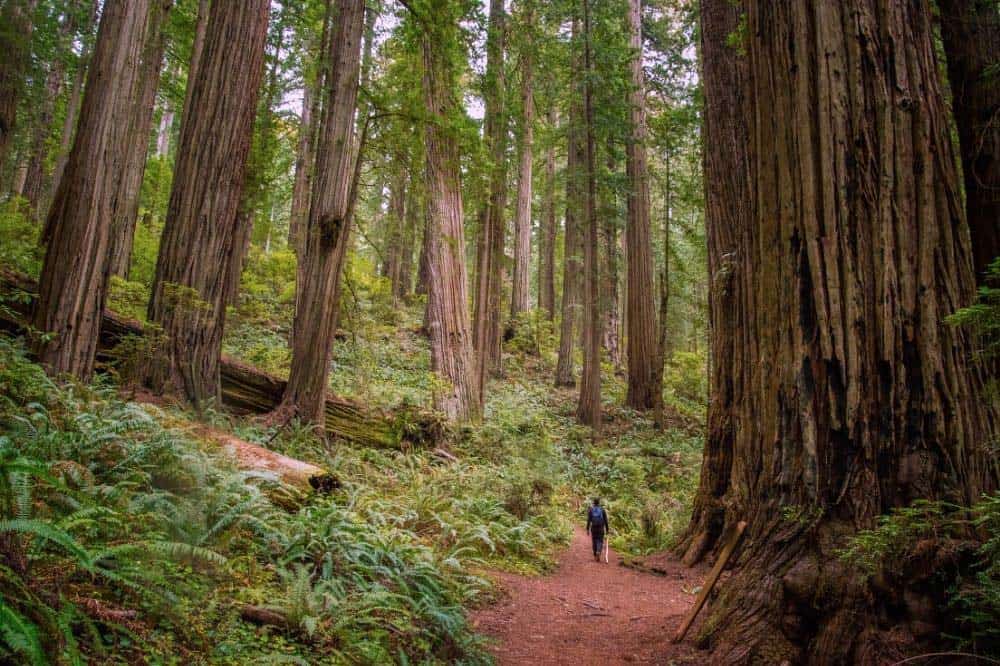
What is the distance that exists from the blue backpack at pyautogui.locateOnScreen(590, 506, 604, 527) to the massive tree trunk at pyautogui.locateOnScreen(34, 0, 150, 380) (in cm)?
661

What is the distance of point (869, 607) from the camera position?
2.94 meters

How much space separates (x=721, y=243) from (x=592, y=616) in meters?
4.91

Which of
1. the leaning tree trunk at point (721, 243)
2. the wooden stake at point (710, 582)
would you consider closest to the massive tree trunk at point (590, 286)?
the leaning tree trunk at point (721, 243)

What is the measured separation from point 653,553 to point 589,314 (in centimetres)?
762

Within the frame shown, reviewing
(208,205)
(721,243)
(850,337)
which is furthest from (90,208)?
(721,243)

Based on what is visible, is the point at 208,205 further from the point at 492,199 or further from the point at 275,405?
the point at 492,199

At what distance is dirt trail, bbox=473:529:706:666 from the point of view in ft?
14.2

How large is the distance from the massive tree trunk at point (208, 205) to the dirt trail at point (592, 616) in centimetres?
453

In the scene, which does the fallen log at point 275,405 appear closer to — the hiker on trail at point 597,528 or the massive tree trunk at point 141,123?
the hiker on trail at point 597,528

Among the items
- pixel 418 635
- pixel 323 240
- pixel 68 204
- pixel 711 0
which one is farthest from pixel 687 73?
pixel 418 635

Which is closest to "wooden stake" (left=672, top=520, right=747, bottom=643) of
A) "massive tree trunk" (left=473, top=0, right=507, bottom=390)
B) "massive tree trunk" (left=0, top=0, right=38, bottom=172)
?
"massive tree trunk" (left=473, top=0, right=507, bottom=390)

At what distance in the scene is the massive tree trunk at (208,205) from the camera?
23.4 feet

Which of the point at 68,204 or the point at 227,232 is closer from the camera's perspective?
the point at 68,204

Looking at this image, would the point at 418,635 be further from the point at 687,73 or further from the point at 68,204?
the point at 687,73
